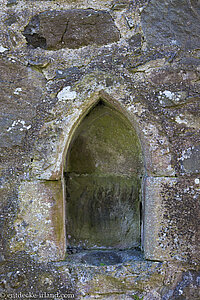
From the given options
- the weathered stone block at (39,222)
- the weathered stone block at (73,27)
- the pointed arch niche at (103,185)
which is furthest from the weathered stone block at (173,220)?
the weathered stone block at (73,27)

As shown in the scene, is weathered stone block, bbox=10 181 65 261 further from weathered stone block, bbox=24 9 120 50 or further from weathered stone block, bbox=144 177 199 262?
weathered stone block, bbox=24 9 120 50

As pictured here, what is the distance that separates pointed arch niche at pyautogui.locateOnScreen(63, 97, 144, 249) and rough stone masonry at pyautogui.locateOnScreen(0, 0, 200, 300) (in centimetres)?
30

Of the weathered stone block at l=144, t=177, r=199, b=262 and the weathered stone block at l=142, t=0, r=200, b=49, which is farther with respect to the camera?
the weathered stone block at l=142, t=0, r=200, b=49

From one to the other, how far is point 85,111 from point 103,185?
70cm

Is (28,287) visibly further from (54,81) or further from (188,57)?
(188,57)

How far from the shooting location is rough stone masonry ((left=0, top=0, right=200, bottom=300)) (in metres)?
1.83

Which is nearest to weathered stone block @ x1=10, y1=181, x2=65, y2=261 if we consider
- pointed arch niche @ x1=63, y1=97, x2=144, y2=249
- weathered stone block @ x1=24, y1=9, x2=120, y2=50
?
pointed arch niche @ x1=63, y1=97, x2=144, y2=249

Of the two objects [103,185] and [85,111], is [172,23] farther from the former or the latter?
[103,185]

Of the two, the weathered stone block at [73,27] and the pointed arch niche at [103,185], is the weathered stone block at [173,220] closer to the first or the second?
the pointed arch niche at [103,185]

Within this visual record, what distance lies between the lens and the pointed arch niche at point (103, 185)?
2248 mm

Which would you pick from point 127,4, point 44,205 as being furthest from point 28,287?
point 127,4

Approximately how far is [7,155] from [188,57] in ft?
4.53

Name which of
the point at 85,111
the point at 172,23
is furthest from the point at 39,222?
the point at 172,23

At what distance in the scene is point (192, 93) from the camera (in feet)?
6.22
